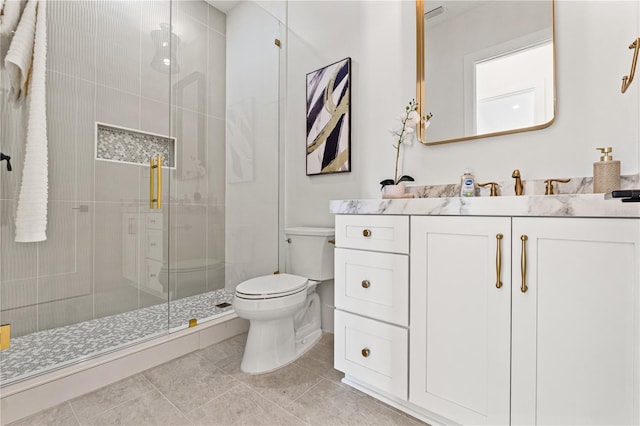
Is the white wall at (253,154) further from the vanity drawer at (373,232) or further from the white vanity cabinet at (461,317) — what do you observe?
the white vanity cabinet at (461,317)

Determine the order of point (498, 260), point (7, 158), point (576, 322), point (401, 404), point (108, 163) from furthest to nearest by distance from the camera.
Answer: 1. point (108, 163)
2. point (7, 158)
3. point (401, 404)
4. point (498, 260)
5. point (576, 322)

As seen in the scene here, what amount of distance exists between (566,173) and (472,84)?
0.62m

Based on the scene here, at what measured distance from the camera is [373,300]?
1.27 meters

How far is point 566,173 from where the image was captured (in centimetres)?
122

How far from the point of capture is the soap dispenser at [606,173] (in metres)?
1.05

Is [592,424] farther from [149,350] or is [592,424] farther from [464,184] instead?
[149,350]

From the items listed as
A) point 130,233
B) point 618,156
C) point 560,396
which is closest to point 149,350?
point 130,233

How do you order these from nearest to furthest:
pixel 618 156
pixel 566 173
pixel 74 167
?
pixel 618 156, pixel 566 173, pixel 74 167

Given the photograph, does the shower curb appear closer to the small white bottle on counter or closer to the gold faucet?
the small white bottle on counter

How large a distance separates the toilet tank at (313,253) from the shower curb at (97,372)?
0.68 m

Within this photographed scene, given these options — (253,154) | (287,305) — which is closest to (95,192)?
(253,154)

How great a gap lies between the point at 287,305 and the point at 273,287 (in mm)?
128

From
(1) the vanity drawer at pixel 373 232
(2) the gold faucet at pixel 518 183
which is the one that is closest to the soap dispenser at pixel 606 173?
(2) the gold faucet at pixel 518 183

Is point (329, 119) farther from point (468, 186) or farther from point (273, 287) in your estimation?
point (273, 287)
